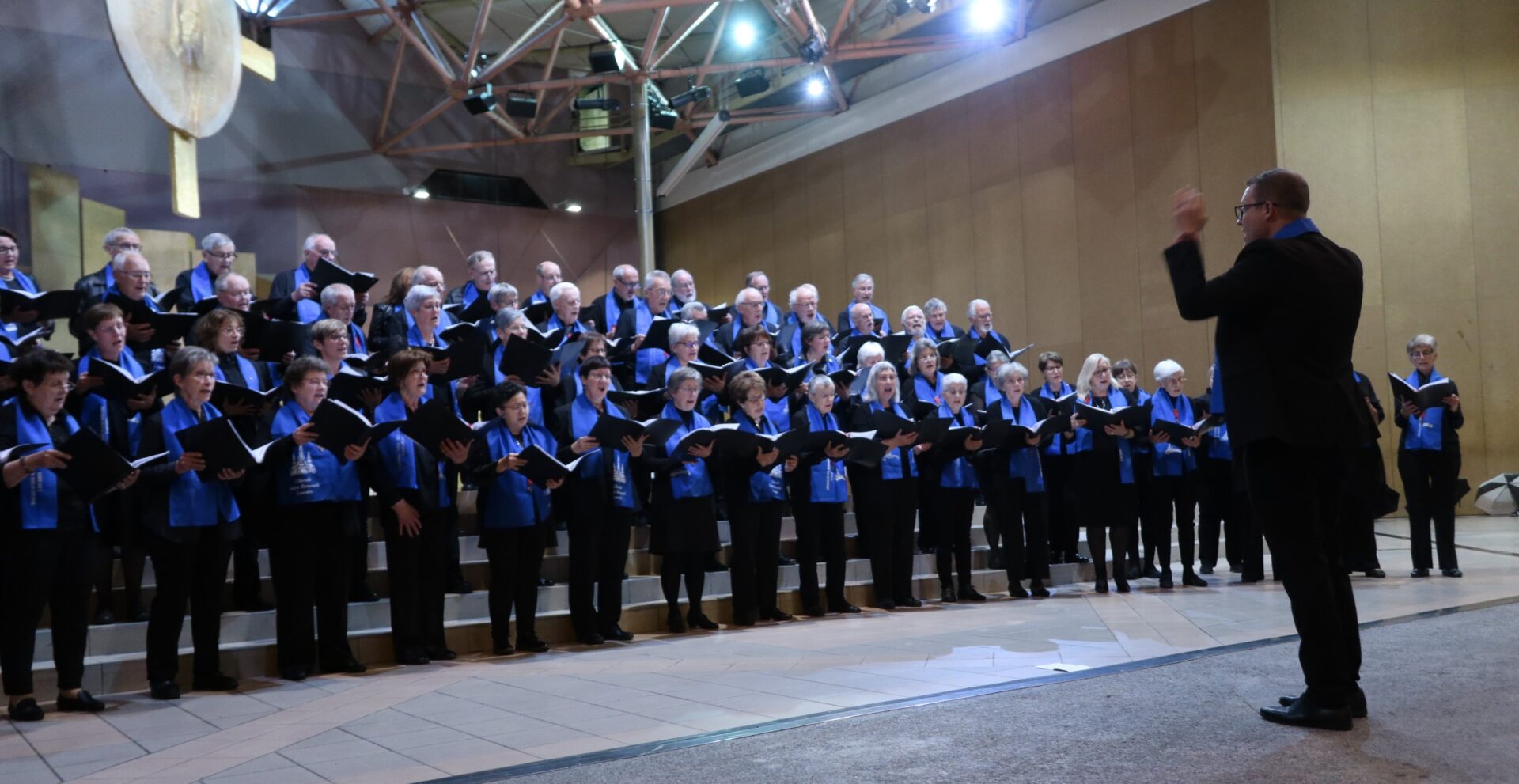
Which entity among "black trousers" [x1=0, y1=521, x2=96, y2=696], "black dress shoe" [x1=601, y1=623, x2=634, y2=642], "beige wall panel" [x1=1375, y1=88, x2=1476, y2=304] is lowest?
"black dress shoe" [x1=601, y1=623, x2=634, y2=642]

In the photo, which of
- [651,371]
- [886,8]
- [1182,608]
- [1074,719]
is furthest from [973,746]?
[886,8]

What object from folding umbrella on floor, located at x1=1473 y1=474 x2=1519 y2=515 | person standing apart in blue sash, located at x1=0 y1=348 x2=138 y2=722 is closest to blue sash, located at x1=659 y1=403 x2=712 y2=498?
person standing apart in blue sash, located at x1=0 y1=348 x2=138 y2=722

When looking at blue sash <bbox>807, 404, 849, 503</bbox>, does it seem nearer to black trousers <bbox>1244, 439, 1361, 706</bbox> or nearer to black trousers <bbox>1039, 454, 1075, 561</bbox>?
black trousers <bbox>1039, 454, 1075, 561</bbox>

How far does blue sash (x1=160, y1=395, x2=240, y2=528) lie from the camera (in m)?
4.45

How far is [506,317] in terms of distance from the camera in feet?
20.9

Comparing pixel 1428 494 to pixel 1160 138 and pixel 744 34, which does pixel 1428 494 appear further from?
pixel 744 34

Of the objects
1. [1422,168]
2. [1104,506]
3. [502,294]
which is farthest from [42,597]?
[1422,168]

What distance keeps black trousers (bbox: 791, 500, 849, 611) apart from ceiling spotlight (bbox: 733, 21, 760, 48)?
8178 millimetres

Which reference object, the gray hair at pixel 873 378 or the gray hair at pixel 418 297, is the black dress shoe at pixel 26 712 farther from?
the gray hair at pixel 873 378

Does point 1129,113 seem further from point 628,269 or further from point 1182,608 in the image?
point 1182,608

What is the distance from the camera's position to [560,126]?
1661cm

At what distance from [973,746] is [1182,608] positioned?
3753mm

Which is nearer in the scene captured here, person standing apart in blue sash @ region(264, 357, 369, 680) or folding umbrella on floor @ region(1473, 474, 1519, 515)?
person standing apart in blue sash @ region(264, 357, 369, 680)

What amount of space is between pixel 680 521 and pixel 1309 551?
3488mm
